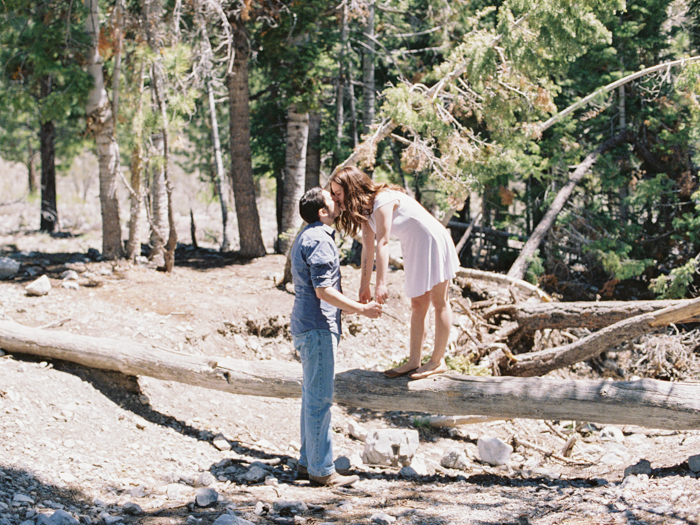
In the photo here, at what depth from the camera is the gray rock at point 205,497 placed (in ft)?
13.5

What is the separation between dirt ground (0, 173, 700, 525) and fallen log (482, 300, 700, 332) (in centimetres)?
141

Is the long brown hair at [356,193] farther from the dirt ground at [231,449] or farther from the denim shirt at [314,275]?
the dirt ground at [231,449]

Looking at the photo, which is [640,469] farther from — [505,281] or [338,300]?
[505,281]

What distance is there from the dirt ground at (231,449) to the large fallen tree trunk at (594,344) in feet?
2.37

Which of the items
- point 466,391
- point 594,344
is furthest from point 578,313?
point 466,391

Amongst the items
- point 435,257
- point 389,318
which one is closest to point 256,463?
point 435,257

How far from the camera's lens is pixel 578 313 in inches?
316

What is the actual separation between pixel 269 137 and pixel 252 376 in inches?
379

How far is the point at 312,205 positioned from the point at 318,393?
4.55ft

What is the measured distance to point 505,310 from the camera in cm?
884

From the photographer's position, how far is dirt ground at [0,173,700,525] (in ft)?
13.2

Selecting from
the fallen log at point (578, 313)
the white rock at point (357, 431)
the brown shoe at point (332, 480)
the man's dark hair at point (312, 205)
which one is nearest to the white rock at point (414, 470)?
the brown shoe at point (332, 480)

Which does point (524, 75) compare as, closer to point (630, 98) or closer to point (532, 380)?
point (532, 380)

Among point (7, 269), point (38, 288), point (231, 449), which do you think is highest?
point (7, 269)
